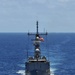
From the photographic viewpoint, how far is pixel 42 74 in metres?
44.3

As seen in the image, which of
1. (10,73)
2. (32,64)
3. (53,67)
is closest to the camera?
(32,64)

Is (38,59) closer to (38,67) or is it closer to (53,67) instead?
(38,67)

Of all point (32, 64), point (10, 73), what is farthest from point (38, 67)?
point (10, 73)

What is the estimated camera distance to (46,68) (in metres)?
44.2

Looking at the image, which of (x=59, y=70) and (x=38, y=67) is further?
(x=59, y=70)

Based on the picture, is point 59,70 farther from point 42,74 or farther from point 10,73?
point 42,74

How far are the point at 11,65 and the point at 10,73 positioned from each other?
16598mm

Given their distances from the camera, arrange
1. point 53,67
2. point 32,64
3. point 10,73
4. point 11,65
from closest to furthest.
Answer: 1. point 32,64
2. point 10,73
3. point 53,67
4. point 11,65

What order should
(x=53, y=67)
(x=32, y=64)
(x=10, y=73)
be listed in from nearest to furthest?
(x=32, y=64) → (x=10, y=73) → (x=53, y=67)

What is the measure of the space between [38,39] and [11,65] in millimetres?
57413

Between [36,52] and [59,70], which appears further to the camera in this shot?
[59,70]

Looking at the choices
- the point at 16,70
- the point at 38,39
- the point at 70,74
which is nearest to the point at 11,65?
the point at 16,70

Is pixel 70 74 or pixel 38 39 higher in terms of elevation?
pixel 38 39

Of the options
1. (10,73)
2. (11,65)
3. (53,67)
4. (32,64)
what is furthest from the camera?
(11,65)
